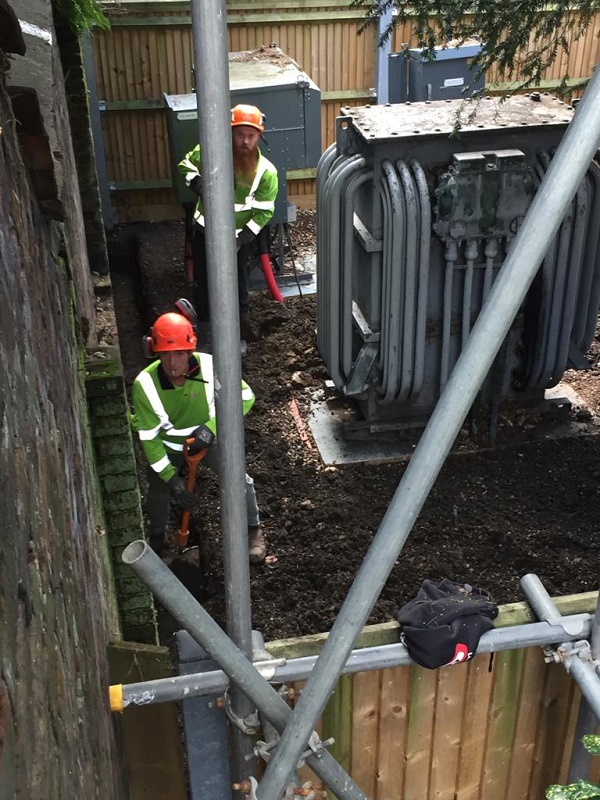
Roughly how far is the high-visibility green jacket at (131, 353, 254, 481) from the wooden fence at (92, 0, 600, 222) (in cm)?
581

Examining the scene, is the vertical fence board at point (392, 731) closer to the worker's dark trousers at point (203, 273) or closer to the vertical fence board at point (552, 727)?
the vertical fence board at point (552, 727)

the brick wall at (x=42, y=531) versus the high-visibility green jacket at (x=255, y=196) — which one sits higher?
the brick wall at (x=42, y=531)

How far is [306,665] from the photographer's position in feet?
8.55

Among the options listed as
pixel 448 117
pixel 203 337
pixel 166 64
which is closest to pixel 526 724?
pixel 448 117

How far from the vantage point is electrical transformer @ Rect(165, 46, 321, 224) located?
326 inches

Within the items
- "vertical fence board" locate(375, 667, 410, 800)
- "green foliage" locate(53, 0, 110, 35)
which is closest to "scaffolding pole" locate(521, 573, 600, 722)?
"vertical fence board" locate(375, 667, 410, 800)

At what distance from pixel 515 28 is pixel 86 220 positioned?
120 inches

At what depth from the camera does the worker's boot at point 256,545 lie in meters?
5.75

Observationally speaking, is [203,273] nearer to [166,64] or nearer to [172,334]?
[172,334]

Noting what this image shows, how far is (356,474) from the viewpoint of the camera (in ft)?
21.1

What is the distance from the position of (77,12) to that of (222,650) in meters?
3.94

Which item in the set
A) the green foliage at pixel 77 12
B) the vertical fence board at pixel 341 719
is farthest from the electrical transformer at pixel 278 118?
the vertical fence board at pixel 341 719

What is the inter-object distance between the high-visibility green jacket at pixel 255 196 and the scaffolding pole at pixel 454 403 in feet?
18.9

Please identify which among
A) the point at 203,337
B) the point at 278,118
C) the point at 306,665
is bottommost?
the point at 203,337
